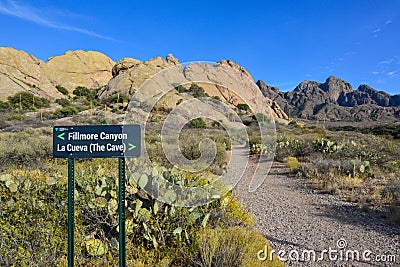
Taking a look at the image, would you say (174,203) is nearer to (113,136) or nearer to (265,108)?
(113,136)

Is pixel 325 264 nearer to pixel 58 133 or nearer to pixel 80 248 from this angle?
pixel 80 248

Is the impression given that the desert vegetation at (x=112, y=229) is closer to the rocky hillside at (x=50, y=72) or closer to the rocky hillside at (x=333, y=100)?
the rocky hillside at (x=50, y=72)

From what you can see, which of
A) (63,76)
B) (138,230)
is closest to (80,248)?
(138,230)

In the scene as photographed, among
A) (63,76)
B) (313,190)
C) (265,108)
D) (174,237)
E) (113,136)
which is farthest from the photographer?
(63,76)

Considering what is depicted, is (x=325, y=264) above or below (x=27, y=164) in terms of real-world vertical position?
below

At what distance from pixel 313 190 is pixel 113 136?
257 inches

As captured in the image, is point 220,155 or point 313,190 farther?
point 220,155

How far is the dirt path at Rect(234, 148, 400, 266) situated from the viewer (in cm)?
424

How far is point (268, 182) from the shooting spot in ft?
30.3

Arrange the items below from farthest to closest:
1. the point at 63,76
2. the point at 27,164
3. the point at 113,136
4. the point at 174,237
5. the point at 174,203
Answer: the point at 63,76 < the point at 27,164 < the point at 174,203 < the point at 174,237 < the point at 113,136

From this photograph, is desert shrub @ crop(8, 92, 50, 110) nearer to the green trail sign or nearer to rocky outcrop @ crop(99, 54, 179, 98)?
rocky outcrop @ crop(99, 54, 179, 98)

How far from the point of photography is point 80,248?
354 centimetres

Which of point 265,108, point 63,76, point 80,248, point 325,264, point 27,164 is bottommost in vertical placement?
point 325,264

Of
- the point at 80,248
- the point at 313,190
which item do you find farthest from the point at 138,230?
the point at 313,190
